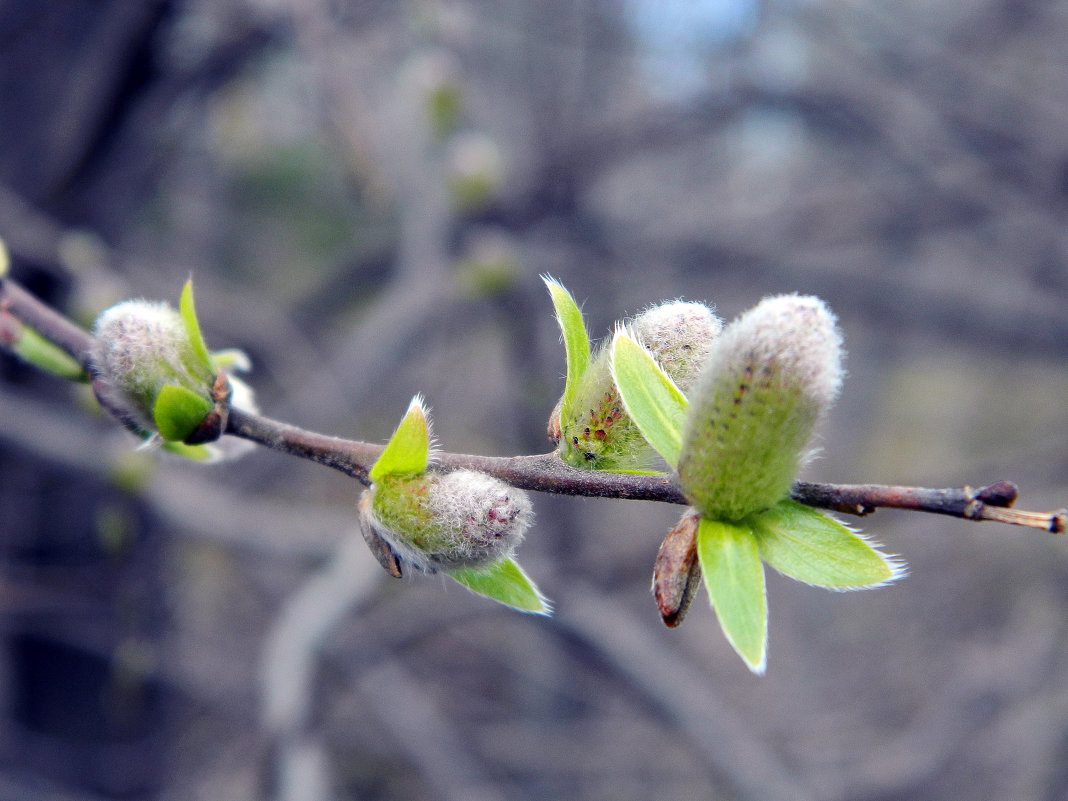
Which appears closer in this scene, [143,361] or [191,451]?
[143,361]

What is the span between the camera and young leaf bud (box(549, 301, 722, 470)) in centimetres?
77

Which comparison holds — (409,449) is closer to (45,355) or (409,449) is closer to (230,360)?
(230,360)

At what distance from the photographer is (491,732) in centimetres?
408

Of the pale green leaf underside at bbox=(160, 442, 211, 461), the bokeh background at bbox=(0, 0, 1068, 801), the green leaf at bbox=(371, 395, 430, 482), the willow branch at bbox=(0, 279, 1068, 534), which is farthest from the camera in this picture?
the bokeh background at bbox=(0, 0, 1068, 801)

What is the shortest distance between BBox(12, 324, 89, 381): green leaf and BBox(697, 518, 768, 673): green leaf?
2.62 feet

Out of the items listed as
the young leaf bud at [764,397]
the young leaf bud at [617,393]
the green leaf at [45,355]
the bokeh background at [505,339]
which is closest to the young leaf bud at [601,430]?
the young leaf bud at [617,393]

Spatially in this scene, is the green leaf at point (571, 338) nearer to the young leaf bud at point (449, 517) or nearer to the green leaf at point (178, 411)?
the young leaf bud at point (449, 517)

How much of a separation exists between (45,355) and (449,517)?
2.06ft

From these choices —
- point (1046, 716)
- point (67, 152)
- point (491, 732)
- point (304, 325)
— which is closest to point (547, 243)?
point (304, 325)

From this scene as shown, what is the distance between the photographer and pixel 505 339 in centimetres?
316

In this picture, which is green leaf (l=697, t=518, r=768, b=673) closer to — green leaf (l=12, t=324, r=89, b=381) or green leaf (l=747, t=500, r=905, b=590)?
green leaf (l=747, t=500, r=905, b=590)

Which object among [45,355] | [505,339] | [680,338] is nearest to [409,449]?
[680,338]

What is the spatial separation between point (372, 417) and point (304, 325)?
1.86 metres

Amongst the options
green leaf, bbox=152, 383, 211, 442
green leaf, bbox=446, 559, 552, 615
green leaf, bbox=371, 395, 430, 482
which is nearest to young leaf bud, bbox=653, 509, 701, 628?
green leaf, bbox=446, 559, 552, 615
